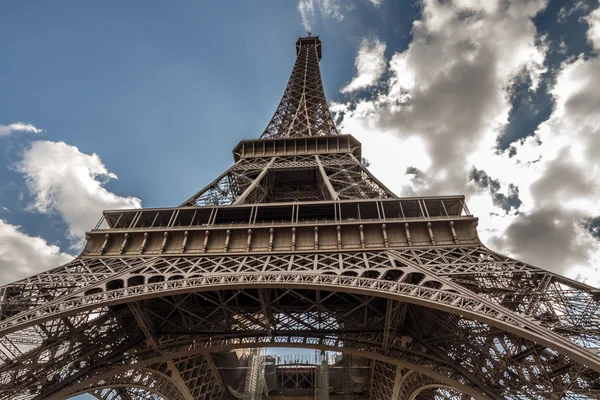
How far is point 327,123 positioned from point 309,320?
22678 mm

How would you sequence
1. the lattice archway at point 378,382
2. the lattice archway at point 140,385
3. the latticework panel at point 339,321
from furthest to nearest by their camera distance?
the lattice archway at point 140,385 < the lattice archway at point 378,382 < the latticework panel at point 339,321

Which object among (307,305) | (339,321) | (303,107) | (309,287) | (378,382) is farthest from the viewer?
(303,107)

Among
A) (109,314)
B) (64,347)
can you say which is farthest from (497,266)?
(64,347)

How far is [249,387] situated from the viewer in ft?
83.6

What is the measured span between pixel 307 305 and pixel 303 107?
968 inches

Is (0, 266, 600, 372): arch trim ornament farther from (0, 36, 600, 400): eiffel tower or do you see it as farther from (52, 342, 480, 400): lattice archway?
(52, 342, 480, 400): lattice archway

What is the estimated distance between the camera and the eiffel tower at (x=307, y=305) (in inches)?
441

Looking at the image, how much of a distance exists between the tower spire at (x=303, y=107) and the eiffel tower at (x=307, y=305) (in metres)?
12.7

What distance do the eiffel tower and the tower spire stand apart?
12714 mm

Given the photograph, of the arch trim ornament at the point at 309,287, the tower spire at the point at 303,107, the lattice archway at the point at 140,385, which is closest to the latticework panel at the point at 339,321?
the arch trim ornament at the point at 309,287

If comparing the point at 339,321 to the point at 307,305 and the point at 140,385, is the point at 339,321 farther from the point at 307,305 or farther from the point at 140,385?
→ the point at 140,385

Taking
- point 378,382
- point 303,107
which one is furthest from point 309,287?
point 303,107

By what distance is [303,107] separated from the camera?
37.7 meters

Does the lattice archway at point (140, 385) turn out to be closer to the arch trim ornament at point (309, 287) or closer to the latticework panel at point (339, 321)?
the latticework panel at point (339, 321)
